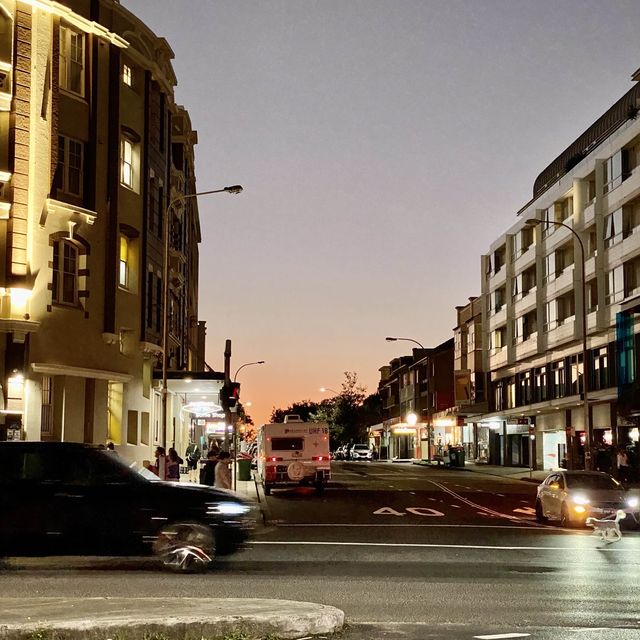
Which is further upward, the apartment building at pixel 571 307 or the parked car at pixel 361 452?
the apartment building at pixel 571 307

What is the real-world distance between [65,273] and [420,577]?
20169mm

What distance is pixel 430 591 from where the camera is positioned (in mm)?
12867

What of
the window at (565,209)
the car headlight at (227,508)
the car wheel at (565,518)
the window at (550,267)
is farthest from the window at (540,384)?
the car headlight at (227,508)

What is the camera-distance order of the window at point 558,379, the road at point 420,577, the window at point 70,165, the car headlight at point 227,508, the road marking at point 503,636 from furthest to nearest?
the window at point 558,379 < the window at point 70,165 < the car headlight at point 227,508 < the road at point 420,577 < the road marking at point 503,636

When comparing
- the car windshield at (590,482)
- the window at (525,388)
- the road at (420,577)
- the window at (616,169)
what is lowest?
the road at (420,577)

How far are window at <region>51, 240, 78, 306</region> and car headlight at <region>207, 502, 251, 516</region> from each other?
17409 mm

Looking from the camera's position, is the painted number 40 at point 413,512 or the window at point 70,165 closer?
the painted number 40 at point 413,512

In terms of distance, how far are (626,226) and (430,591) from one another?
40008mm

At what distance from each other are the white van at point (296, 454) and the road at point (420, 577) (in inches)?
483

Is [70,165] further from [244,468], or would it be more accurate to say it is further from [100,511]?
[100,511]

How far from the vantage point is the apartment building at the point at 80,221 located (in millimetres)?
29203

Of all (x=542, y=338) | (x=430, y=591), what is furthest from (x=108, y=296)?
(x=542, y=338)

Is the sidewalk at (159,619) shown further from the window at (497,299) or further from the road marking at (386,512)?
the window at (497,299)

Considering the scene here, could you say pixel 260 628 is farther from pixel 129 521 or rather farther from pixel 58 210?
pixel 58 210
